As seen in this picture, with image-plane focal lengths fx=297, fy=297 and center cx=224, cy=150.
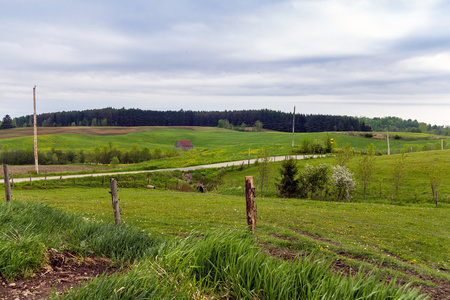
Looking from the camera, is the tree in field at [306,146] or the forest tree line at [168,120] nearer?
the tree in field at [306,146]

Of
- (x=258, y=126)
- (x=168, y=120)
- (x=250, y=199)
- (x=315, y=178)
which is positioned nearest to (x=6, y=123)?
(x=168, y=120)

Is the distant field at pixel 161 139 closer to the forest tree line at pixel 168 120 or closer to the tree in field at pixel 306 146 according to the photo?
the tree in field at pixel 306 146

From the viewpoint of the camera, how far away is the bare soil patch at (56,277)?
412 centimetres

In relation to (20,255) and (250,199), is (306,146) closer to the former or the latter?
(250,199)

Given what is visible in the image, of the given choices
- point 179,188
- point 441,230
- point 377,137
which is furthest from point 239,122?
point 441,230

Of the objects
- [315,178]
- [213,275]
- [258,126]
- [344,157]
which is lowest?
[315,178]

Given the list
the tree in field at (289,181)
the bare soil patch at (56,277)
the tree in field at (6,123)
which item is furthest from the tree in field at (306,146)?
the tree in field at (6,123)

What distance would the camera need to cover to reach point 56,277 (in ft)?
15.7

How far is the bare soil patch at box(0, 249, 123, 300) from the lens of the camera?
4.12 metres

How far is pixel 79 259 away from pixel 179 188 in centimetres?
3494

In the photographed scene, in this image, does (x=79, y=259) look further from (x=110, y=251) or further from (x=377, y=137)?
(x=377, y=137)

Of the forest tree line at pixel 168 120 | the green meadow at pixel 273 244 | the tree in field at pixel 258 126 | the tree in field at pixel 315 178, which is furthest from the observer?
the tree in field at pixel 258 126

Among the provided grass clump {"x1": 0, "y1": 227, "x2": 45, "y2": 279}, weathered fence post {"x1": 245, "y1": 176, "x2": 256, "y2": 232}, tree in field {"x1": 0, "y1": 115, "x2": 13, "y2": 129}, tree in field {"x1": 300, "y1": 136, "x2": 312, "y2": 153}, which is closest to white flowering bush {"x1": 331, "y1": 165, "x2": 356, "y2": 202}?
weathered fence post {"x1": 245, "y1": 176, "x2": 256, "y2": 232}

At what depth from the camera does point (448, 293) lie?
22.1 feet
